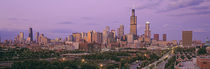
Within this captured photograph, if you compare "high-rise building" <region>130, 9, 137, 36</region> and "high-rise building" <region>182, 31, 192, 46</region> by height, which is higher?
"high-rise building" <region>130, 9, 137, 36</region>

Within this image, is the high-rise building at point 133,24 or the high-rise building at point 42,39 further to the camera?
the high-rise building at point 133,24

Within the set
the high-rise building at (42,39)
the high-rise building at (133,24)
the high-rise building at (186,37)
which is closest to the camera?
the high-rise building at (186,37)

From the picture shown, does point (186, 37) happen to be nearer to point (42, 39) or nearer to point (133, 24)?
point (133, 24)

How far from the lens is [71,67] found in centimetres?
2000

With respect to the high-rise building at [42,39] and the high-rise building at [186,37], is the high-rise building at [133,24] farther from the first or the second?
the high-rise building at [42,39]

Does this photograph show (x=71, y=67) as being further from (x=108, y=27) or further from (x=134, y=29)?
(x=134, y=29)

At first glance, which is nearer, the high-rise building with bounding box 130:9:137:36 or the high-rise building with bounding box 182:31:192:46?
the high-rise building with bounding box 182:31:192:46

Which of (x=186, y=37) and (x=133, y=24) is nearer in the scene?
(x=186, y=37)

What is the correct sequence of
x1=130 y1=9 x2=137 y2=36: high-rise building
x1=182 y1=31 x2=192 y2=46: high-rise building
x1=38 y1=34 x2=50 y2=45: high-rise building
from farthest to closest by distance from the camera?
x1=130 y1=9 x2=137 y2=36: high-rise building → x1=38 y1=34 x2=50 y2=45: high-rise building → x1=182 y1=31 x2=192 y2=46: high-rise building

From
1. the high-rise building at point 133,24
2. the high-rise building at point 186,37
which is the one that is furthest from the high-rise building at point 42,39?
the high-rise building at point 186,37

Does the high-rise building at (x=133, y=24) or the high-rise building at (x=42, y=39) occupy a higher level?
the high-rise building at (x=133, y=24)

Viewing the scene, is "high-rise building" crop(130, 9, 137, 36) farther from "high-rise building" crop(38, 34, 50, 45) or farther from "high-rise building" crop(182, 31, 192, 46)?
"high-rise building" crop(38, 34, 50, 45)

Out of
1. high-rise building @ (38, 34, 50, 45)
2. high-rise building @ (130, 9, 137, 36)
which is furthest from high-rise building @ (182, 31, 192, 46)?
high-rise building @ (38, 34, 50, 45)

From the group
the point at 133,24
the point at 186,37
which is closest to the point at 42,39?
the point at 133,24
